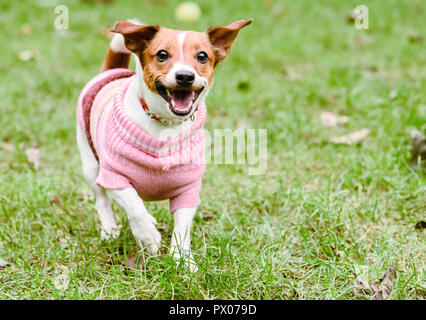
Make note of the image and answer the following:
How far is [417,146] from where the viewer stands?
3262 mm

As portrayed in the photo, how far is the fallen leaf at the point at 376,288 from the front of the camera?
2.20 metres

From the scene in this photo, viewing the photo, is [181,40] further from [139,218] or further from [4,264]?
[4,264]

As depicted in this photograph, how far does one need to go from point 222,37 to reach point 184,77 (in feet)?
1.43

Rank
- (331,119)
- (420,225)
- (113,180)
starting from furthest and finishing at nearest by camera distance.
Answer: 1. (331,119)
2. (420,225)
3. (113,180)

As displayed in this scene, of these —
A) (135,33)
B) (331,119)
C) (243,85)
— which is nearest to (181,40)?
(135,33)

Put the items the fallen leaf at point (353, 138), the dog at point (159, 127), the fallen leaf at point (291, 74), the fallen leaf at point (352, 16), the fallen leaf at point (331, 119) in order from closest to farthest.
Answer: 1. the dog at point (159, 127)
2. the fallen leaf at point (353, 138)
3. the fallen leaf at point (331, 119)
4. the fallen leaf at point (291, 74)
5. the fallen leaf at point (352, 16)

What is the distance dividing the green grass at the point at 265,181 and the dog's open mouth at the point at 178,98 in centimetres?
68

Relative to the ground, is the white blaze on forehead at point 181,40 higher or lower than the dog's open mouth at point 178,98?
higher

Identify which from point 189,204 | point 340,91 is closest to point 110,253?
point 189,204

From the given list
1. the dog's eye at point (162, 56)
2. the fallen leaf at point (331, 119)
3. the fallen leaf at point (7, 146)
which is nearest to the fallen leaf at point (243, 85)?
the fallen leaf at point (331, 119)

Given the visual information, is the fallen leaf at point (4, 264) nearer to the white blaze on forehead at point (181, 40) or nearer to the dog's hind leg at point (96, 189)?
the dog's hind leg at point (96, 189)

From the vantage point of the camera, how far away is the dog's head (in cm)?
224

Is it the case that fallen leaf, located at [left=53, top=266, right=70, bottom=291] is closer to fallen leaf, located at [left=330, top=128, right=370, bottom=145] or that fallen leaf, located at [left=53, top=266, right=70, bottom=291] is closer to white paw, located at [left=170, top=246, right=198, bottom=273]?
white paw, located at [left=170, top=246, right=198, bottom=273]
